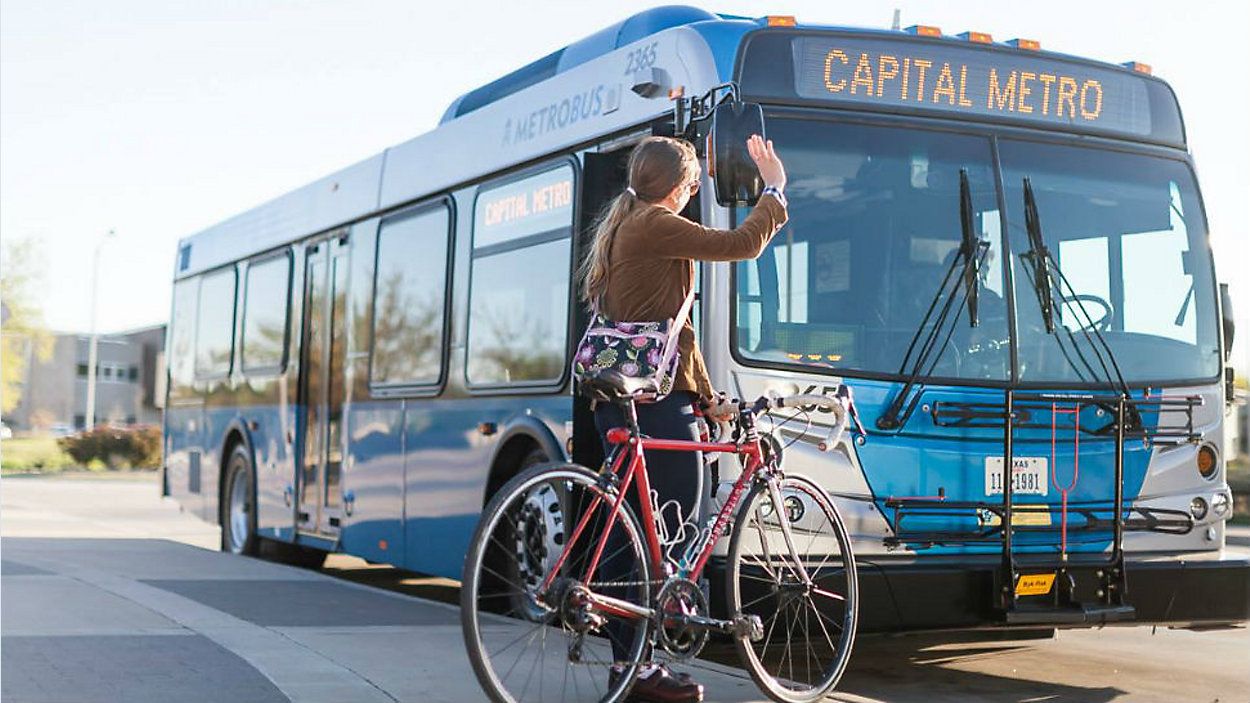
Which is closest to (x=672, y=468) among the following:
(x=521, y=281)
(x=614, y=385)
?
(x=614, y=385)

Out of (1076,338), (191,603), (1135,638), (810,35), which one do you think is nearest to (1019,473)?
(1076,338)

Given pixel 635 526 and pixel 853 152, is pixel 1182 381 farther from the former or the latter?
pixel 635 526

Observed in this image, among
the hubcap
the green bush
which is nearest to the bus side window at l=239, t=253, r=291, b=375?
the hubcap

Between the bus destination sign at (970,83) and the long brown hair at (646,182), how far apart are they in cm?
176

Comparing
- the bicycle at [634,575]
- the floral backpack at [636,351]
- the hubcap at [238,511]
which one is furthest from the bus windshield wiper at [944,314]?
the hubcap at [238,511]

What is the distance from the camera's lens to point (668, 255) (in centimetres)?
638

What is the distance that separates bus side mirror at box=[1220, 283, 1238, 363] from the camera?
892cm

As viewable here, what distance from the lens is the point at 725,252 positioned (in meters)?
6.32

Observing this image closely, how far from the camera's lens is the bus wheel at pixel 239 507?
51.2 ft

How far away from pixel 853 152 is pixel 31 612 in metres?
4.95

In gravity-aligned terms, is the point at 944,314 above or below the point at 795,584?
above

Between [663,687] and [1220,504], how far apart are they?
359cm

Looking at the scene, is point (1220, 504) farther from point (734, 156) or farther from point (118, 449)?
point (118, 449)

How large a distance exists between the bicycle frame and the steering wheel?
2512mm
